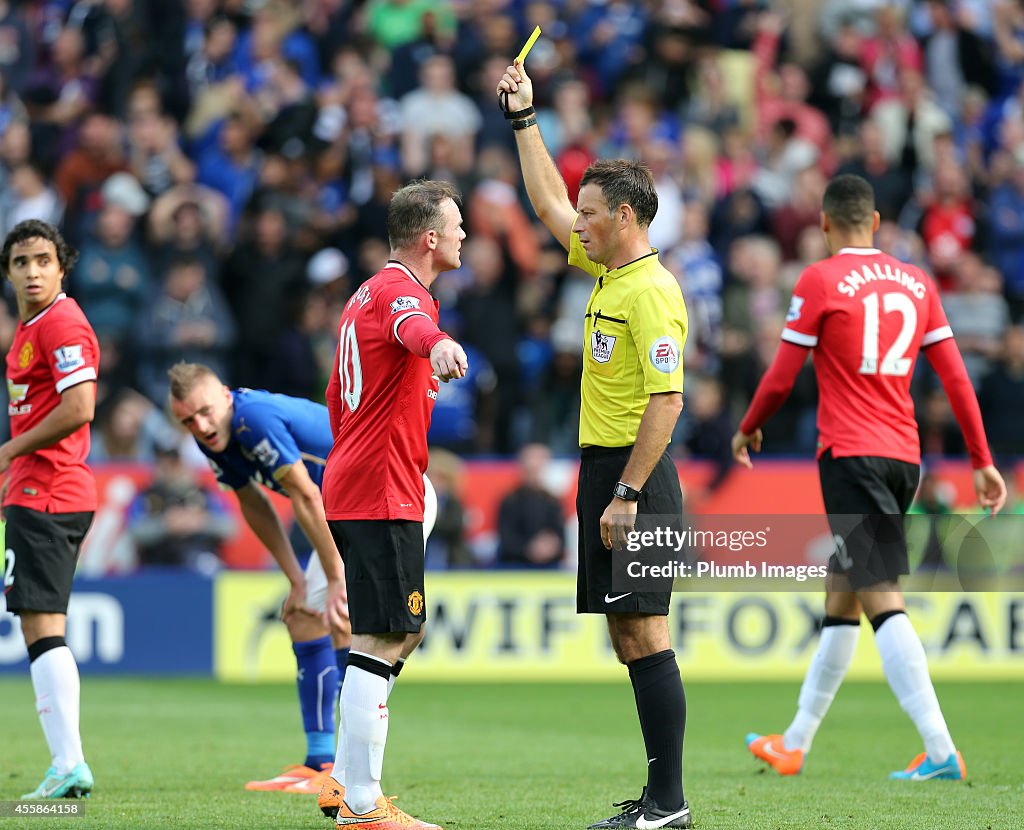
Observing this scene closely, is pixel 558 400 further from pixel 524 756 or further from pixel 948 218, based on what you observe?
pixel 524 756

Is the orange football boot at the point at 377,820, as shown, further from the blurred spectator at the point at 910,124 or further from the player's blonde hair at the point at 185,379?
the blurred spectator at the point at 910,124

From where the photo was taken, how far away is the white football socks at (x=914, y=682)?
821cm

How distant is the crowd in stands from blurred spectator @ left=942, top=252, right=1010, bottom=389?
0.03 meters

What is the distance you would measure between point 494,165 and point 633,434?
11.2 meters

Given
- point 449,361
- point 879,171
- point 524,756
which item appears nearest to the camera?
point 449,361

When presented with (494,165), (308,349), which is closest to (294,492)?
(308,349)

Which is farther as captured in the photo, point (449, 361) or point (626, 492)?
point (626, 492)

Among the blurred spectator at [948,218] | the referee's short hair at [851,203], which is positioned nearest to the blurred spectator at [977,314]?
the blurred spectator at [948,218]

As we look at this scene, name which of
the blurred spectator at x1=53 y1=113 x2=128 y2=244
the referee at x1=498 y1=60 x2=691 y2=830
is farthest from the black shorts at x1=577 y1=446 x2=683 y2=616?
the blurred spectator at x1=53 y1=113 x2=128 y2=244

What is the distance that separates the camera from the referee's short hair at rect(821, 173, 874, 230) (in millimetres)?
8398

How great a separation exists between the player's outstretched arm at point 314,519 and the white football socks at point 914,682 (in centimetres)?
270

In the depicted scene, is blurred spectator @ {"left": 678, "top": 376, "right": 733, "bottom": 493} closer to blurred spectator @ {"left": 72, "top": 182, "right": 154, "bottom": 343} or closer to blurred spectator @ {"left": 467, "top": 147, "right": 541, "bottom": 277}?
blurred spectator @ {"left": 467, "top": 147, "right": 541, "bottom": 277}

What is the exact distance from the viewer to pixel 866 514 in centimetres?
812

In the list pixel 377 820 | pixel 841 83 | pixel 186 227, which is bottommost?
pixel 377 820
